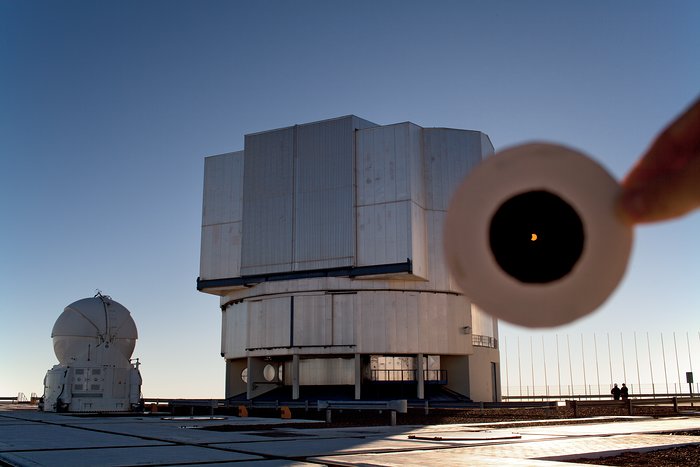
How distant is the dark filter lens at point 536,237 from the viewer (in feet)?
8.80

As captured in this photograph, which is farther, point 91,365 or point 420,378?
point 420,378

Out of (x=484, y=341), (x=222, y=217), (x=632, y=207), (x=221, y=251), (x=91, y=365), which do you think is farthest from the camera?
(x=222, y=217)

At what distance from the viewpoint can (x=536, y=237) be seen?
2766 millimetres

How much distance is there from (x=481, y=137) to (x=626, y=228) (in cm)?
5857

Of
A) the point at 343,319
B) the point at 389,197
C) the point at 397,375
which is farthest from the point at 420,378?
the point at 389,197

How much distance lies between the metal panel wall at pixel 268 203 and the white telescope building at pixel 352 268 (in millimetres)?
96

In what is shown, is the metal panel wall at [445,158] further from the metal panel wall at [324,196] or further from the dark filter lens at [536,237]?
the dark filter lens at [536,237]

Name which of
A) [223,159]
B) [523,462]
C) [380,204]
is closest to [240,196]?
[223,159]

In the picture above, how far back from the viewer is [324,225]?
54969 mm

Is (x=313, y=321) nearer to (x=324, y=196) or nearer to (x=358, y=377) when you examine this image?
(x=358, y=377)

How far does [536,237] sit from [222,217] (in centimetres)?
6021

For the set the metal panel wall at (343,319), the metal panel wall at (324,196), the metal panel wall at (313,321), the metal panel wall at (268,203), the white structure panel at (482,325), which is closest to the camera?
Result: the metal panel wall at (343,319)

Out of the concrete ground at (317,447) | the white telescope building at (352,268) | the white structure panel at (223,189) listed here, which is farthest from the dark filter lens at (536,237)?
the white structure panel at (223,189)

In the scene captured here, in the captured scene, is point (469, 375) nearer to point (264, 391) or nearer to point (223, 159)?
point (264, 391)
